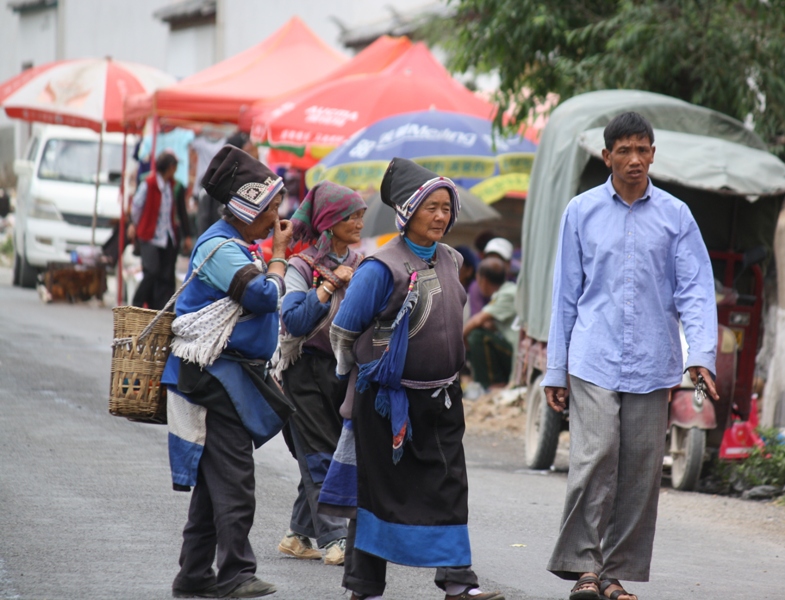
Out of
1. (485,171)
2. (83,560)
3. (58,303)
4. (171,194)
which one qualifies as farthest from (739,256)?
(58,303)

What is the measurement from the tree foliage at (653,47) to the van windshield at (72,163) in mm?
9225

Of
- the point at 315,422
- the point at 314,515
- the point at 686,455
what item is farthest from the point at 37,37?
the point at 314,515

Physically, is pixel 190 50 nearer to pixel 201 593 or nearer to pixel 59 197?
pixel 59 197

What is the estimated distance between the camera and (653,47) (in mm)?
10438

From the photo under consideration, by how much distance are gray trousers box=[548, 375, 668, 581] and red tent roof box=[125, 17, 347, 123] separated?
11.6m

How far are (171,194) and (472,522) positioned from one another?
8213 millimetres

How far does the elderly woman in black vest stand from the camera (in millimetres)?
4531

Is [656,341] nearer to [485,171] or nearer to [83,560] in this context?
[83,560]

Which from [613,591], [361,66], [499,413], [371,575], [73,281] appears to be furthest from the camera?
[73,281]

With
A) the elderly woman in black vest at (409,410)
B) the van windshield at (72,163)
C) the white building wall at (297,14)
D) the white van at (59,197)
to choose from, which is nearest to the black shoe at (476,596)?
the elderly woman in black vest at (409,410)

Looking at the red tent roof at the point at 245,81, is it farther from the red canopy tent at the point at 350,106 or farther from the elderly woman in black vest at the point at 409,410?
the elderly woman in black vest at the point at 409,410

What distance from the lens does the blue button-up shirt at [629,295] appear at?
15.9 feet

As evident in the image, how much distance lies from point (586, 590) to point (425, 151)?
8.25 meters

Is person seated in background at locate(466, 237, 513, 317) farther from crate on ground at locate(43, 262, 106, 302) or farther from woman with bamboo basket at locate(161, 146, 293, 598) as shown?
woman with bamboo basket at locate(161, 146, 293, 598)
